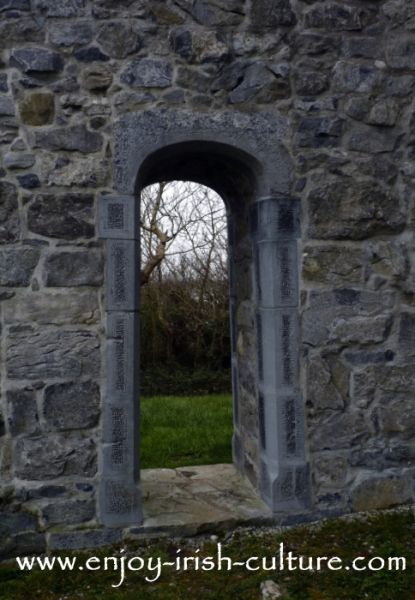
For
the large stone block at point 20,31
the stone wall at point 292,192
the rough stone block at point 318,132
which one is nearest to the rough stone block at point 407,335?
the stone wall at point 292,192

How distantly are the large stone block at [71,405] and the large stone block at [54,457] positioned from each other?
0.09 meters

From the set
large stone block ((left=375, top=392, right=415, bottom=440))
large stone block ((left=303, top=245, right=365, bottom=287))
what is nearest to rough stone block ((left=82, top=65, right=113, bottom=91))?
large stone block ((left=303, top=245, right=365, bottom=287))

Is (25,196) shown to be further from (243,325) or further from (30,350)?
(243,325)

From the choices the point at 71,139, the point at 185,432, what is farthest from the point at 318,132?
the point at 185,432

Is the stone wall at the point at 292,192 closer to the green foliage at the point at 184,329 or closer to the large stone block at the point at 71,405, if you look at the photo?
the large stone block at the point at 71,405

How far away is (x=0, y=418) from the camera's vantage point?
3.47 metres

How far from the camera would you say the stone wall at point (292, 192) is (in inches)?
138

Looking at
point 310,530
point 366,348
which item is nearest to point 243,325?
point 366,348

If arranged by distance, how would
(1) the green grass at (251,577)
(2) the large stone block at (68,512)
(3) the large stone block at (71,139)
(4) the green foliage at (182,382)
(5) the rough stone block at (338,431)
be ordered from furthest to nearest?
(4) the green foliage at (182,382), (5) the rough stone block at (338,431), (3) the large stone block at (71,139), (2) the large stone block at (68,512), (1) the green grass at (251,577)

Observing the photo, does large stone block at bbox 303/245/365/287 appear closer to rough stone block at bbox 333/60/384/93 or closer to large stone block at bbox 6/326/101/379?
rough stone block at bbox 333/60/384/93

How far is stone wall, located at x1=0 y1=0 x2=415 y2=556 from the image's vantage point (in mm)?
3504

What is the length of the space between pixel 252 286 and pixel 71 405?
1575 millimetres

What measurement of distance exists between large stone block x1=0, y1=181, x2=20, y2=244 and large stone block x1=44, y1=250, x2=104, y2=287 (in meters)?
0.27

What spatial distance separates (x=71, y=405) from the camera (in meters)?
3.53
